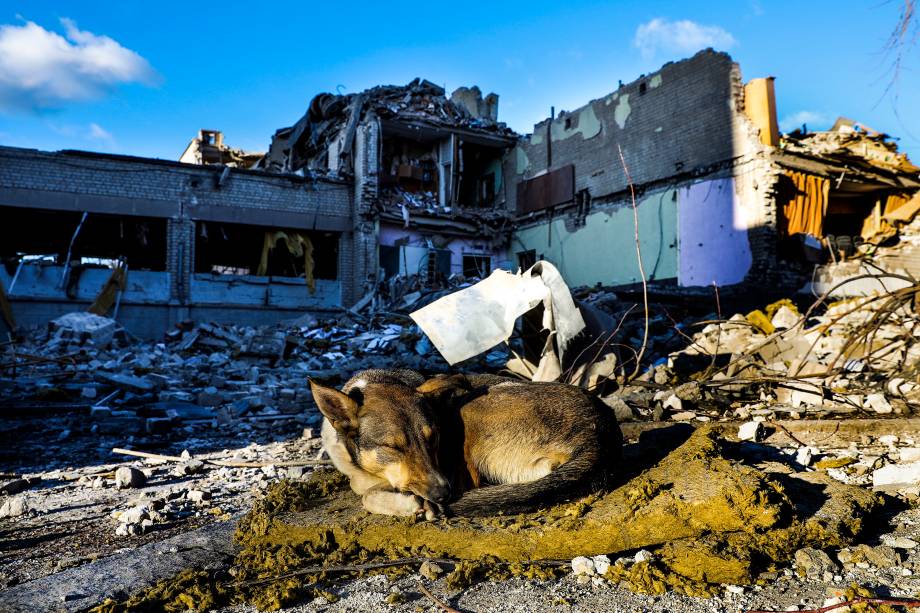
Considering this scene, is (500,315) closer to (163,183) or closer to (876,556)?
(876,556)

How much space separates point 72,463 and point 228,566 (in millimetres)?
4024

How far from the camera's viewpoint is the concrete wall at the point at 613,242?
17.9m

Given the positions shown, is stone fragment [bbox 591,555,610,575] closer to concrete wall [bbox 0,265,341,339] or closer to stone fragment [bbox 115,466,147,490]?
stone fragment [bbox 115,466,147,490]

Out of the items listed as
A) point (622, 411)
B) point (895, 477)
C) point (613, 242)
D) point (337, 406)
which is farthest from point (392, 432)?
point (613, 242)

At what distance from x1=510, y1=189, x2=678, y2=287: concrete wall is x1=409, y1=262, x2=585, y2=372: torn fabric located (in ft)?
40.7

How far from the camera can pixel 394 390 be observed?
11.0ft

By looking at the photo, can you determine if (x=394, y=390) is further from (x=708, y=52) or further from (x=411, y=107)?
(x=411, y=107)

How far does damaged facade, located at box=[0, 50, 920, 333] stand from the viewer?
52.1ft

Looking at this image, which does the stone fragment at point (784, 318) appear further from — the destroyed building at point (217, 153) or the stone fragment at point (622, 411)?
the destroyed building at point (217, 153)

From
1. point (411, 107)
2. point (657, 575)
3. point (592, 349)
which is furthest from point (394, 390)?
point (411, 107)

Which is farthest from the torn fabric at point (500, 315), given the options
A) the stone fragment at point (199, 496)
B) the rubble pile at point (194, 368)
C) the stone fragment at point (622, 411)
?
the rubble pile at point (194, 368)

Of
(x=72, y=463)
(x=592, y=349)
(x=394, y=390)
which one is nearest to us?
(x=394, y=390)

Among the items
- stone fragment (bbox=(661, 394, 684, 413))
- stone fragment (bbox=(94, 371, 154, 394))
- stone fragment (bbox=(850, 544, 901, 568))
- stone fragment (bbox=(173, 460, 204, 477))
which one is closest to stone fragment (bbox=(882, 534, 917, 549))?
stone fragment (bbox=(850, 544, 901, 568))

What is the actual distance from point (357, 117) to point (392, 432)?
66.5 ft
